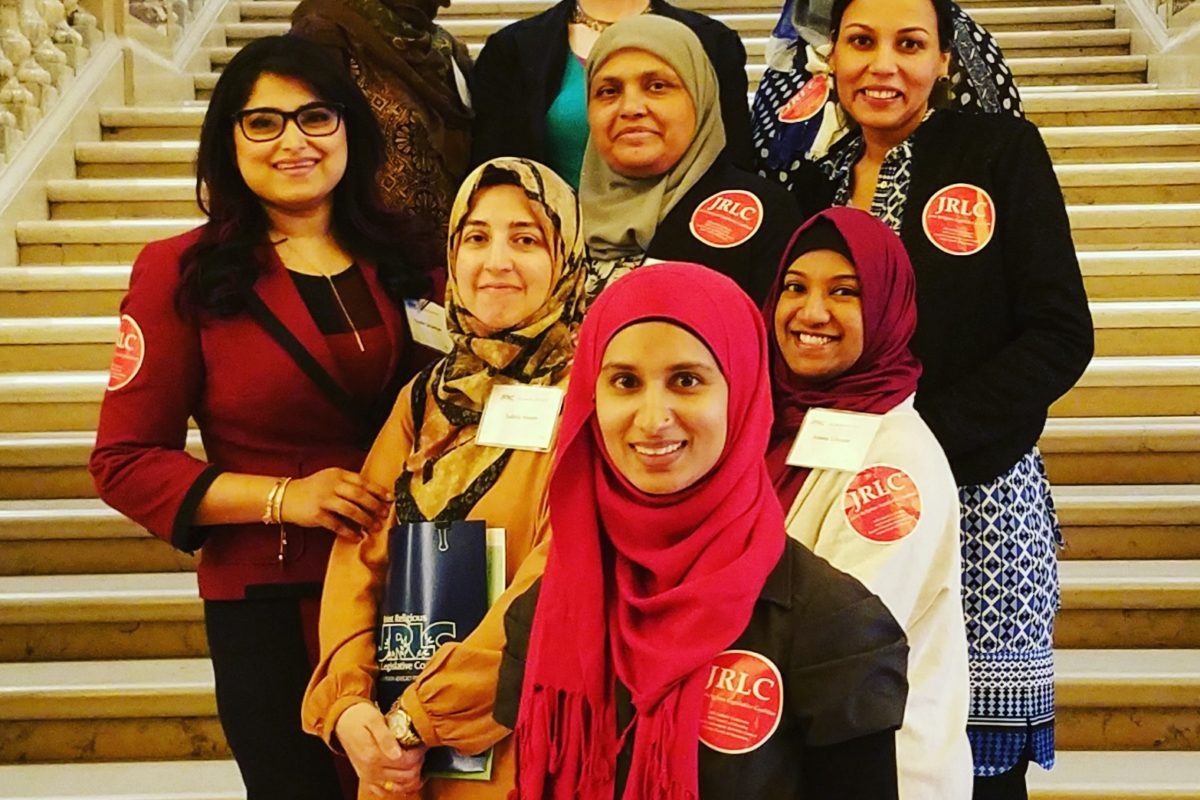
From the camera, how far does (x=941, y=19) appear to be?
2156 millimetres

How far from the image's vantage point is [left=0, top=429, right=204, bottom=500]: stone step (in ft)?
12.3

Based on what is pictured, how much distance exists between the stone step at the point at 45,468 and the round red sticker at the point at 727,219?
6.35 feet

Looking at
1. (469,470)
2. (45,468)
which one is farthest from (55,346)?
(469,470)

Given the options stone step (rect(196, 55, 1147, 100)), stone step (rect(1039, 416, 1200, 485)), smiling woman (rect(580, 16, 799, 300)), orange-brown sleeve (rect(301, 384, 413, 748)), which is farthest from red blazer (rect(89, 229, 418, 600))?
stone step (rect(196, 55, 1147, 100))

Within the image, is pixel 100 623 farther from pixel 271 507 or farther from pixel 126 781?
pixel 271 507

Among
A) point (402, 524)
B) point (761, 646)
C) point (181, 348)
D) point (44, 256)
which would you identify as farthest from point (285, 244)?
point (44, 256)

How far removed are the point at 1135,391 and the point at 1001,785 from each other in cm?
201

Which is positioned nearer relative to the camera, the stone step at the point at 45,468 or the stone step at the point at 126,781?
the stone step at the point at 126,781

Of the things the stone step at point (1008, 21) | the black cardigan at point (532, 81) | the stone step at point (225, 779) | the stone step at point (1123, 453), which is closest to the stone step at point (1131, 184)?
the stone step at point (1123, 453)

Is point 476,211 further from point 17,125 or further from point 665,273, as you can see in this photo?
point 17,125

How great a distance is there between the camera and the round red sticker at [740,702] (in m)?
1.41

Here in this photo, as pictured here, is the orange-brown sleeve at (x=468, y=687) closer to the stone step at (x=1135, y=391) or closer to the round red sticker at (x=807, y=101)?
the round red sticker at (x=807, y=101)

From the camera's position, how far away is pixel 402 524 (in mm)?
1897

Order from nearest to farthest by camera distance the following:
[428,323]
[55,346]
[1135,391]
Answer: [428,323], [1135,391], [55,346]
